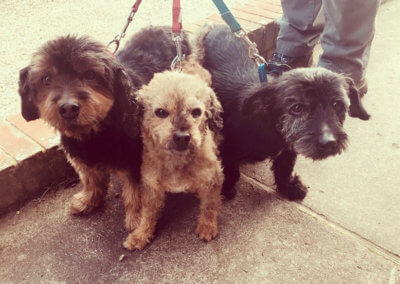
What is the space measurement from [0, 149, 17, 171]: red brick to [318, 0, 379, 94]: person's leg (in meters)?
2.53

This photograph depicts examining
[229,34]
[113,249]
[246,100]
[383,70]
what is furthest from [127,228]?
[383,70]

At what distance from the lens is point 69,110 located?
1.81 metres

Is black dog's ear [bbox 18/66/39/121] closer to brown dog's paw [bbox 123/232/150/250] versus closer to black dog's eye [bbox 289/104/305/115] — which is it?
brown dog's paw [bbox 123/232/150/250]

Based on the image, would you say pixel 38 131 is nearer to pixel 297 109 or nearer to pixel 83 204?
pixel 83 204

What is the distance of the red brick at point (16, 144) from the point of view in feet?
7.96

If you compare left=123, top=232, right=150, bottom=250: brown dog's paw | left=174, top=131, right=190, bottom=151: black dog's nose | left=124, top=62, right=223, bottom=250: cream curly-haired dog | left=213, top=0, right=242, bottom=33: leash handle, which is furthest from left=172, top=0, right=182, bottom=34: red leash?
left=123, top=232, right=150, bottom=250: brown dog's paw

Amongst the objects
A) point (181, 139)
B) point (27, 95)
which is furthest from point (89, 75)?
point (181, 139)

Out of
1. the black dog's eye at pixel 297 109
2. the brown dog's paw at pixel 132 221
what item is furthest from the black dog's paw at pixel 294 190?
the brown dog's paw at pixel 132 221

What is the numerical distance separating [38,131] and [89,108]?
964 mm

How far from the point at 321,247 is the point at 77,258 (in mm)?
1464

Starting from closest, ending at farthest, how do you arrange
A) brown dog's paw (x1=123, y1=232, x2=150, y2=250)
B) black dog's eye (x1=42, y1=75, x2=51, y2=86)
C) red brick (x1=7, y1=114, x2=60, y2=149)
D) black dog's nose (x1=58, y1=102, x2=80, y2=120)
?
black dog's nose (x1=58, y1=102, x2=80, y2=120), black dog's eye (x1=42, y1=75, x2=51, y2=86), brown dog's paw (x1=123, y1=232, x2=150, y2=250), red brick (x1=7, y1=114, x2=60, y2=149)

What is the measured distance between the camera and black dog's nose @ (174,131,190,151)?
6.23ft

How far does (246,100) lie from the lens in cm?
225

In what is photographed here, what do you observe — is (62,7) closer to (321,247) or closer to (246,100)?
(246,100)
